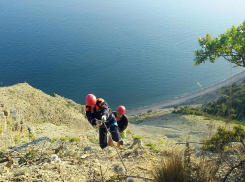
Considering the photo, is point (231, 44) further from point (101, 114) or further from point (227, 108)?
point (101, 114)

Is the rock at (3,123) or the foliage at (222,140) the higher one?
the rock at (3,123)

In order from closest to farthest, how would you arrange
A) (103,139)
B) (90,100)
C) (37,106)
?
1. (90,100)
2. (103,139)
3. (37,106)

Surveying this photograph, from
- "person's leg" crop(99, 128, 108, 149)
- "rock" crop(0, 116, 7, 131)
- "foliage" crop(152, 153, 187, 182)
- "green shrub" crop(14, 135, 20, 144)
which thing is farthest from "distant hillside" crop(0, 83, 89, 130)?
"foliage" crop(152, 153, 187, 182)

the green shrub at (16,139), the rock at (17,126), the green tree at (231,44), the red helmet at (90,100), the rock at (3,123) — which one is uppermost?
the green tree at (231,44)

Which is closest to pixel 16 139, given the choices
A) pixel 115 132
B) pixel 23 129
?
pixel 23 129

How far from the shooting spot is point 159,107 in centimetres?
4859

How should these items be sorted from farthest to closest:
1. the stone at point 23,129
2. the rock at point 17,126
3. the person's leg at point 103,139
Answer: the stone at point 23,129, the rock at point 17,126, the person's leg at point 103,139

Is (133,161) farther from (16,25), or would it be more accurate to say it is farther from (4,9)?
(4,9)

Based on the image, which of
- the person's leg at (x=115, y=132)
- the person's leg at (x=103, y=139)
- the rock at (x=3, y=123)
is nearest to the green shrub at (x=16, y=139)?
the rock at (x=3, y=123)

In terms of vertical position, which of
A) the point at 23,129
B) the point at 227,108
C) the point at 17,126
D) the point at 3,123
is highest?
the point at 3,123

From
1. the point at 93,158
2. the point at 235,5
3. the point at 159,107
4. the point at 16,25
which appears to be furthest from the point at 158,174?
the point at 235,5

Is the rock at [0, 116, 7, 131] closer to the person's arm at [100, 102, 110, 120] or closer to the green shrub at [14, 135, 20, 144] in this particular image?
the green shrub at [14, 135, 20, 144]

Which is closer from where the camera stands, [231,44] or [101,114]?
[101,114]

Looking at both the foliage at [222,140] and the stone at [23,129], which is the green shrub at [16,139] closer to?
the stone at [23,129]
